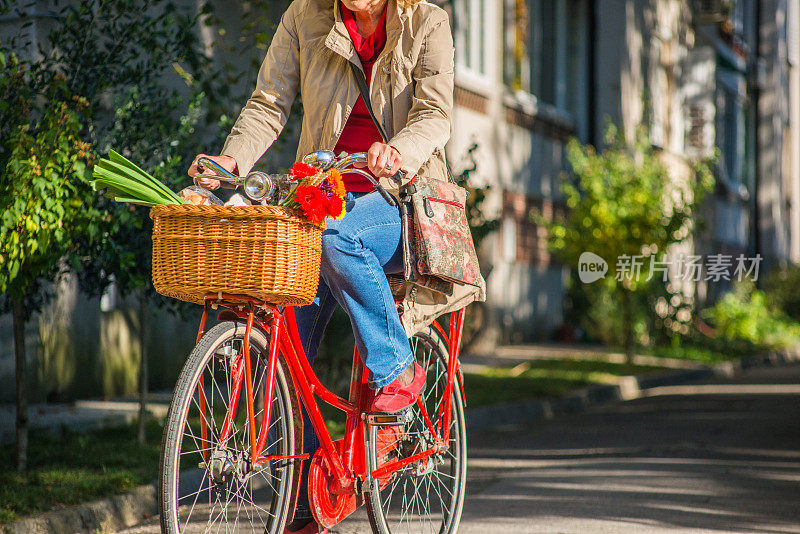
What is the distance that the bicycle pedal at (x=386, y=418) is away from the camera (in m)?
3.90

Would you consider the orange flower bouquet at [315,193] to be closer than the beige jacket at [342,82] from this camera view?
Yes

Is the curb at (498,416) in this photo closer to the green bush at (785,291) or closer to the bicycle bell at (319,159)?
the bicycle bell at (319,159)

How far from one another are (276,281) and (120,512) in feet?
7.66

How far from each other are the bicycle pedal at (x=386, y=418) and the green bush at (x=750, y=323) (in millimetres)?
16259

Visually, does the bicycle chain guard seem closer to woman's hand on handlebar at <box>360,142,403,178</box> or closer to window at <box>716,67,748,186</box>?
woman's hand on handlebar at <box>360,142,403,178</box>

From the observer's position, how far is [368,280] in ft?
12.1

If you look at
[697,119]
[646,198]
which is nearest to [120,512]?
[646,198]

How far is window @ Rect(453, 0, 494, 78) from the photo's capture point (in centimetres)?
1563

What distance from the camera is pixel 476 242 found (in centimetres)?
872

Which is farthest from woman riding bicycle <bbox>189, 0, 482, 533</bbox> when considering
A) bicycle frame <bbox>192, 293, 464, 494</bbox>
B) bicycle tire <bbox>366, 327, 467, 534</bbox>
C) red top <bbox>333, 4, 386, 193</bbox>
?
bicycle tire <bbox>366, 327, 467, 534</bbox>

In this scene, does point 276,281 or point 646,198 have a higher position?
point 646,198

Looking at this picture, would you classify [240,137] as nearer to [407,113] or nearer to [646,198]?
[407,113]

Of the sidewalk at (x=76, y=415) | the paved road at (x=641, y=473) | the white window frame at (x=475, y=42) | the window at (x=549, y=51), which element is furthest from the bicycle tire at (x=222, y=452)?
the window at (x=549, y=51)

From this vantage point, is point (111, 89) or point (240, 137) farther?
point (111, 89)
